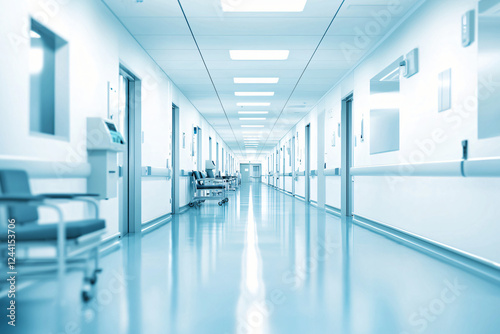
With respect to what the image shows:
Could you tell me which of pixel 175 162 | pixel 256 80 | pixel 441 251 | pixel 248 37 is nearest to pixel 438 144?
pixel 441 251

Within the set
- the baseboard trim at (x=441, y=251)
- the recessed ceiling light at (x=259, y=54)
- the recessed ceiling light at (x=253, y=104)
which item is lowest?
the baseboard trim at (x=441, y=251)

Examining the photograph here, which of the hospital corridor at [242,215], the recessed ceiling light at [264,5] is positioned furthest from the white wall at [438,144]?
the recessed ceiling light at [264,5]

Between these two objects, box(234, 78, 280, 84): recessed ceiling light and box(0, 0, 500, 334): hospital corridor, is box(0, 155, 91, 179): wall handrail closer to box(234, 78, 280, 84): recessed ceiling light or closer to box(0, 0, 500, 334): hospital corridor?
box(0, 0, 500, 334): hospital corridor

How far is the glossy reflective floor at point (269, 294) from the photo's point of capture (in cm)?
183

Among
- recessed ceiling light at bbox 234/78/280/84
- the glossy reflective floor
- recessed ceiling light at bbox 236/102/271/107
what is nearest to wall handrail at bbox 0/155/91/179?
the glossy reflective floor

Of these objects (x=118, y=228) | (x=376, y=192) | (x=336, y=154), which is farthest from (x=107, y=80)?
(x=336, y=154)

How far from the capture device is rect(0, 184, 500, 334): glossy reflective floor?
1.83m

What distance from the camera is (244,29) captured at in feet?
14.3

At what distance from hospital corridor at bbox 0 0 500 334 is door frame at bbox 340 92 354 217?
0.38 m

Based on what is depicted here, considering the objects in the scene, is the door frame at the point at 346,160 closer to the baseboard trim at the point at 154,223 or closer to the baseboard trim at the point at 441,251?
the baseboard trim at the point at 441,251

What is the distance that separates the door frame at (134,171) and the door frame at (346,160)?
3.88 m

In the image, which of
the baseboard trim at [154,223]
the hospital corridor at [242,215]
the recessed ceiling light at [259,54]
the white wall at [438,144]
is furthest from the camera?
the recessed ceiling light at [259,54]

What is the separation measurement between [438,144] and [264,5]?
2.36m

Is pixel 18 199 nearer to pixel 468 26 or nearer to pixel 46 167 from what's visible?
pixel 46 167
